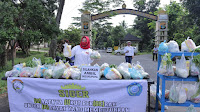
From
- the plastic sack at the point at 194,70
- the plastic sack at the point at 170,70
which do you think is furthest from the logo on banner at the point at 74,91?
the plastic sack at the point at 194,70

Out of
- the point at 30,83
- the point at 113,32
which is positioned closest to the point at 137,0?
the point at 30,83

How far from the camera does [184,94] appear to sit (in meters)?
2.79

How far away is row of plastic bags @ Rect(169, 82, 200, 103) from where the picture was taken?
2791 mm

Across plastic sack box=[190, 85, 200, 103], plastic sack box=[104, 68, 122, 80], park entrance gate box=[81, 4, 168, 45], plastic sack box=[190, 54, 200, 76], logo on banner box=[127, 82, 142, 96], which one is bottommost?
plastic sack box=[190, 85, 200, 103]

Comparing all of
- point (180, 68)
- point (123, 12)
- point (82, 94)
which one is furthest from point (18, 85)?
point (123, 12)

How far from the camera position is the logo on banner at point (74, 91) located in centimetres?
289

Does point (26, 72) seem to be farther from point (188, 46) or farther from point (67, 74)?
point (188, 46)

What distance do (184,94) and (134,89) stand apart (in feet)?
2.79

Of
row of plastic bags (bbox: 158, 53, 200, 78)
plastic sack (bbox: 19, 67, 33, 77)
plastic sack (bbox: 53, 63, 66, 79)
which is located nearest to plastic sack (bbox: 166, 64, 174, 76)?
row of plastic bags (bbox: 158, 53, 200, 78)

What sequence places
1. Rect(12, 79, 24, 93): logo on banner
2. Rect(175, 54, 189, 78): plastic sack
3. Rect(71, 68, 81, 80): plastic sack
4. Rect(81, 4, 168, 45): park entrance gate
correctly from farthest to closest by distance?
Rect(81, 4, 168, 45): park entrance gate
Rect(12, 79, 24, 93): logo on banner
Rect(71, 68, 81, 80): plastic sack
Rect(175, 54, 189, 78): plastic sack

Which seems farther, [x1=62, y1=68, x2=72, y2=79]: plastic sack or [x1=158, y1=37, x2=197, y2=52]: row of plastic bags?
[x1=62, y1=68, x2=72, y2=79]: plastic sack

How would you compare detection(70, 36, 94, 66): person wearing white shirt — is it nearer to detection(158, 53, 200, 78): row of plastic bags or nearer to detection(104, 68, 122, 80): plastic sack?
detection(104, 68, 122, 80): plastic sack

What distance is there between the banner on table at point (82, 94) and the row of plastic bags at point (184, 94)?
19.9 inches

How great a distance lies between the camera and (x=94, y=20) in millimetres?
14234
